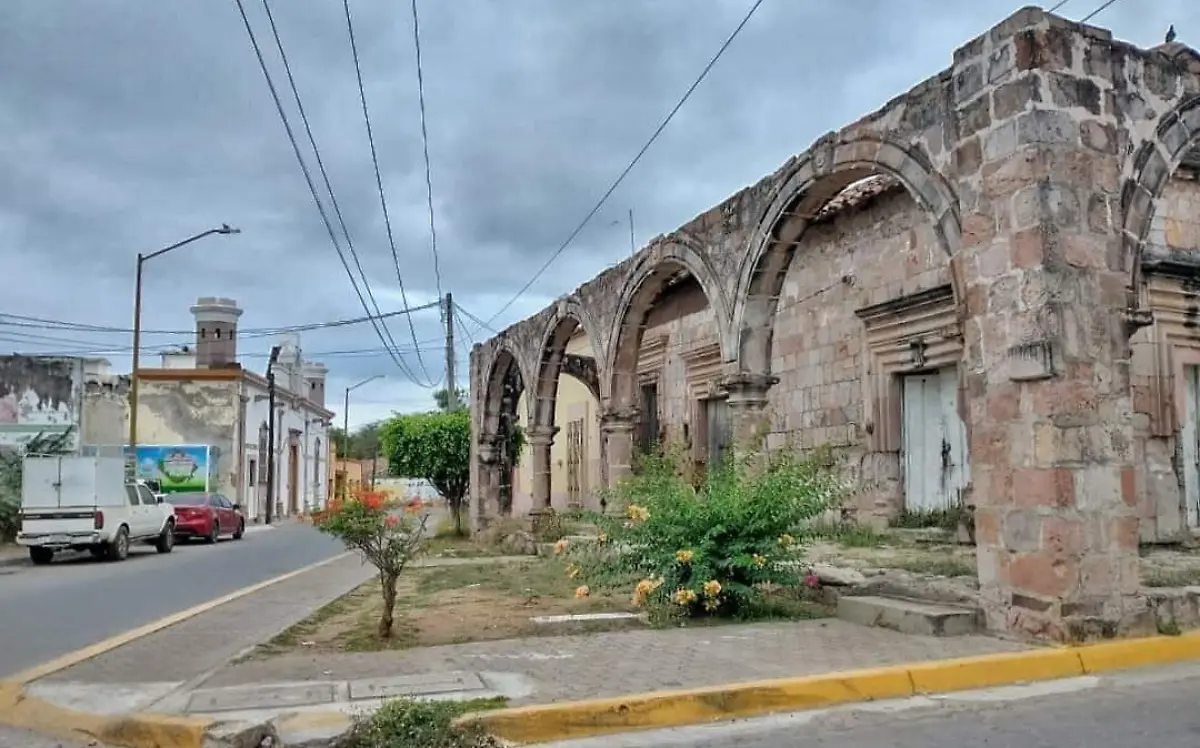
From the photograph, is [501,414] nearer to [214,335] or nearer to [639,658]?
[639,658]

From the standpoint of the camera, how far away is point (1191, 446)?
1291 cm

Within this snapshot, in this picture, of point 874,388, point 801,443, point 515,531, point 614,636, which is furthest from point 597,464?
point 614,636

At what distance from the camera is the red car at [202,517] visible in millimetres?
25938

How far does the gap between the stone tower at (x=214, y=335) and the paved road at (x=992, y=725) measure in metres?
37.9

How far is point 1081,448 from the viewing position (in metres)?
7.28

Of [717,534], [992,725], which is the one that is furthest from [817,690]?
[717,534]

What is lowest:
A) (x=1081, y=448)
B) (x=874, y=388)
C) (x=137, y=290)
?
(x=1081, y=448)

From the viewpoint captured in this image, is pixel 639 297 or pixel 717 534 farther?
pixel 639 297

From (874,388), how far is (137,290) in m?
19.1

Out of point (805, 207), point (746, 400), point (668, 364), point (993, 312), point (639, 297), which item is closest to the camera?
point (993, 312)

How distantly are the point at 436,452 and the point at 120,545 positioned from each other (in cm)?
771

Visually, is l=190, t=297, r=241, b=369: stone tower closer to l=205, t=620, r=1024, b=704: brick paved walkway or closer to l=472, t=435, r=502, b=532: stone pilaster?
l=472, t=435, r=502, b=532: stone pilaster

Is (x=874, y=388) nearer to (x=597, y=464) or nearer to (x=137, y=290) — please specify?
→ (x=597, y=464)

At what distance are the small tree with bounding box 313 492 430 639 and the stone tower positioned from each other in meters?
34.3
